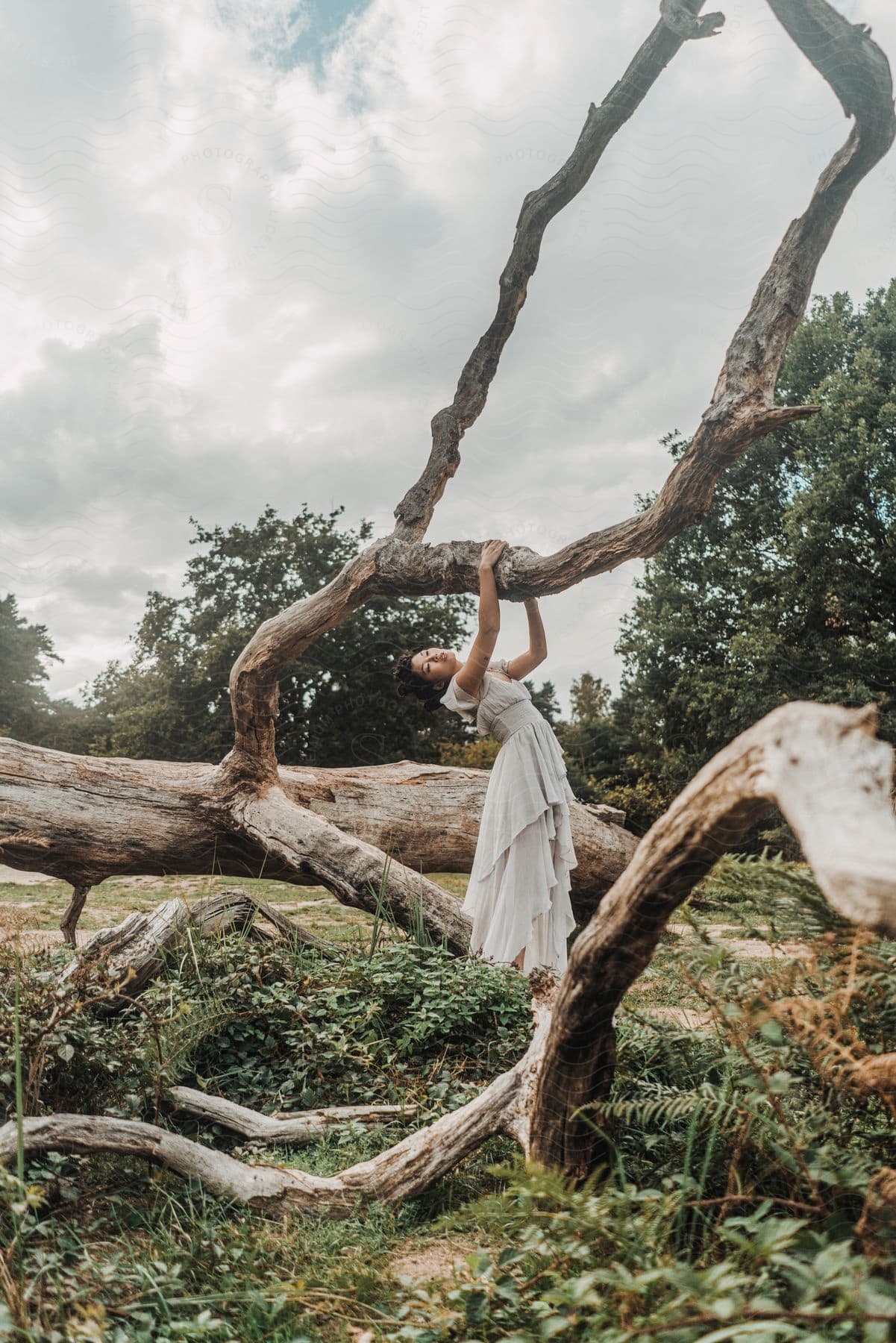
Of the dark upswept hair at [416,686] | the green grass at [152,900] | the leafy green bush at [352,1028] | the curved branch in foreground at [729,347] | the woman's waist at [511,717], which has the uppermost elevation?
the curved branch in foreground at [729,347]

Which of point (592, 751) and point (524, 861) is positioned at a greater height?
point (592, 751)

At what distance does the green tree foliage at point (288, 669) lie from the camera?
2288 cm

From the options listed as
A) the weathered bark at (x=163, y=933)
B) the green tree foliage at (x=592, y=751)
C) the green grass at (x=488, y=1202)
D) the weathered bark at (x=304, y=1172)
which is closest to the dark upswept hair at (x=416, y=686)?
the weathered bark at (x=163, y=933)

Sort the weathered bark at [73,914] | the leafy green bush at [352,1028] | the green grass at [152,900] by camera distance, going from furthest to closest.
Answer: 1. the green grass at [152,900]
2. the weathered bark at [73,914]
3. the leafy green bush at [352,1028]

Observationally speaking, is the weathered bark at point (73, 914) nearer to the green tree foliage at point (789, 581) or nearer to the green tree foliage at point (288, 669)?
the green tree foliage at point (789, 581)

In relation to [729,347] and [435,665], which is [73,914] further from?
[729,347]

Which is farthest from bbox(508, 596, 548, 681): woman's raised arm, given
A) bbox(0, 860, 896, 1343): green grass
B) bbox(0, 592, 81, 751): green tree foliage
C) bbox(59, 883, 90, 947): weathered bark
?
bbox(0, 592, 81, 751): green tree foliage

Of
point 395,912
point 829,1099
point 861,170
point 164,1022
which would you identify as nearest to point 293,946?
point 395,912

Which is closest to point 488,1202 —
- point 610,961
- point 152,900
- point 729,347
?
point 610,961

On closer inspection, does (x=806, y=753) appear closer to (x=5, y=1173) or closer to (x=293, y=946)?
(x=5, y=1173)

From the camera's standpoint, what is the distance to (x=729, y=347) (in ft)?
17.8

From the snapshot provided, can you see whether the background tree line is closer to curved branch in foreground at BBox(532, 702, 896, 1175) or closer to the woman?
the woman

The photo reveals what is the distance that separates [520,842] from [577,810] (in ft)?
8.80

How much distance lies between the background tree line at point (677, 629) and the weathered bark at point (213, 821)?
21.4 feet
